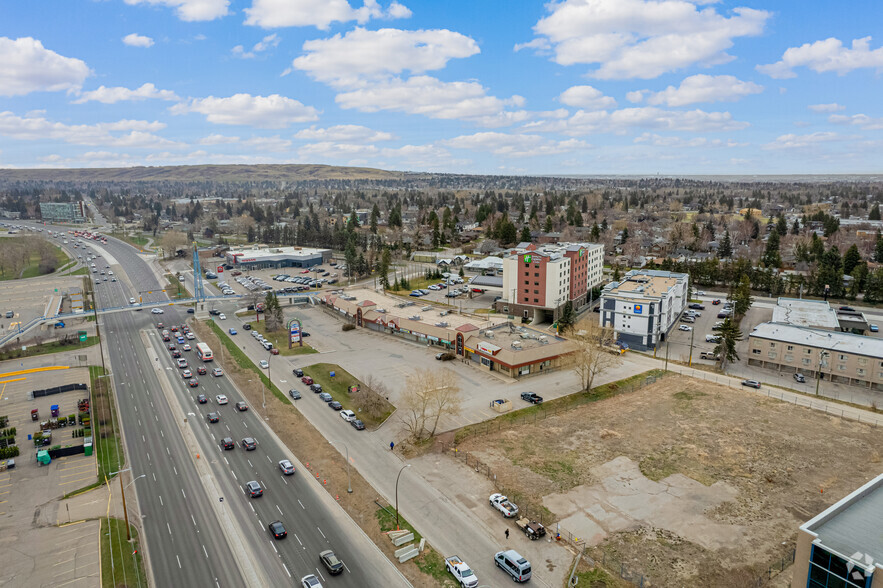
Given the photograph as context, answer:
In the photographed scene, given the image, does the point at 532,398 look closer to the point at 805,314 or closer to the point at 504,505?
the point at 504,505

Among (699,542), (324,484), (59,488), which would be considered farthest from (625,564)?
(59,488)

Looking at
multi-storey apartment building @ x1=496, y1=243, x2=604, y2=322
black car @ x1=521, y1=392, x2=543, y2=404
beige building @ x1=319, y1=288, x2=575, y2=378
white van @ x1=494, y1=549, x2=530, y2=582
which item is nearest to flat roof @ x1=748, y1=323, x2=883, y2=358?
beige building @ x1=319, y1=288, x2=575, y2=378

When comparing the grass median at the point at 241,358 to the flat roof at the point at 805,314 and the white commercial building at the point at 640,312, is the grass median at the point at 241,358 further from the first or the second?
the flat roof at the point at 805,314

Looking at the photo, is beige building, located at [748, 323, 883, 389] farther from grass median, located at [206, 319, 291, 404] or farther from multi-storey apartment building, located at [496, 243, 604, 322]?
grass median, located at [206, 319, 291, 404]

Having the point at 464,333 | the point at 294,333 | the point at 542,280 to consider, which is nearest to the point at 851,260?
the point at 542,280

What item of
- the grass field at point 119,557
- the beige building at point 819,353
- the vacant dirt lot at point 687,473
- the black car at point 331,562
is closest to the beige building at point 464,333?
the vacant dirt lot at point 687,473

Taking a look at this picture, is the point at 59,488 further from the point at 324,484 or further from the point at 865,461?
the point at 865,461
